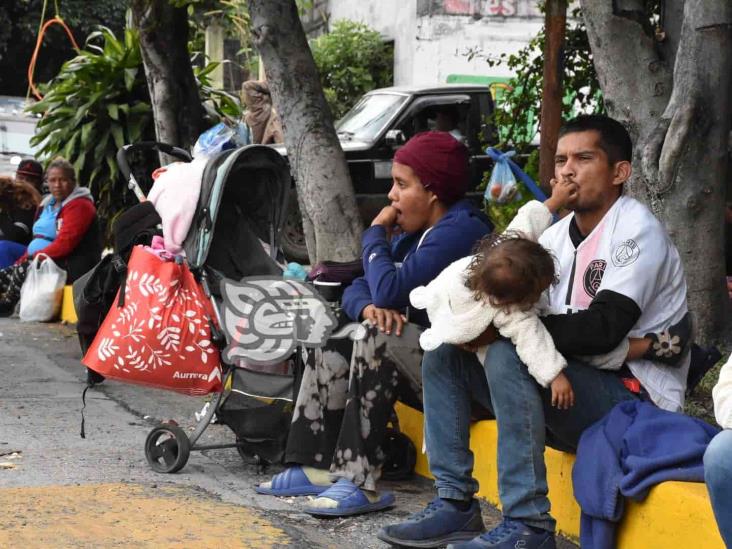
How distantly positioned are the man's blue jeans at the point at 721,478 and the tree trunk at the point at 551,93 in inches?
196

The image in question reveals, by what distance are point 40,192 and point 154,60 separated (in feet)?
10.6

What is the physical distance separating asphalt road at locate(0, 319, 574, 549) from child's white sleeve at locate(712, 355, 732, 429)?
1334 millimetres

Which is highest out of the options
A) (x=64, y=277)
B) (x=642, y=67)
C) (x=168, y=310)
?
(x=642, y=67)

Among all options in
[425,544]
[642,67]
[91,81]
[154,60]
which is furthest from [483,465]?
[91,81]

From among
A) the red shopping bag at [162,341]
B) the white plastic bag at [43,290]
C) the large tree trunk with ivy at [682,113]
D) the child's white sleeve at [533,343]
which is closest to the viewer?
the child's white sleeve at [533,343]

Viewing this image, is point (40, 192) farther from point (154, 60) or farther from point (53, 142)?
point (154, 60)

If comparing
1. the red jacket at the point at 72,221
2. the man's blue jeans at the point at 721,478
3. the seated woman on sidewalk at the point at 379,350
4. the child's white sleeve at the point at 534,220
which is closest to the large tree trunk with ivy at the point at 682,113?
the seated woman on sidewalk at the point at 379,350

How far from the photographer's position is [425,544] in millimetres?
4035

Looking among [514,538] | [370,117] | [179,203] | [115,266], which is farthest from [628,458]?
[370,117]

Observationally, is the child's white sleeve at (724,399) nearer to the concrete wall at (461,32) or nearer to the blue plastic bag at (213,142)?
the blue plastic bag at (213,142)

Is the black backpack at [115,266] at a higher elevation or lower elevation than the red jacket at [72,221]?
higher

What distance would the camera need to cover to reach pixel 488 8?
65.0 feet

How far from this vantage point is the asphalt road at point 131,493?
4184 millimetres

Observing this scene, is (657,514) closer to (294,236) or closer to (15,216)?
(294,236)
